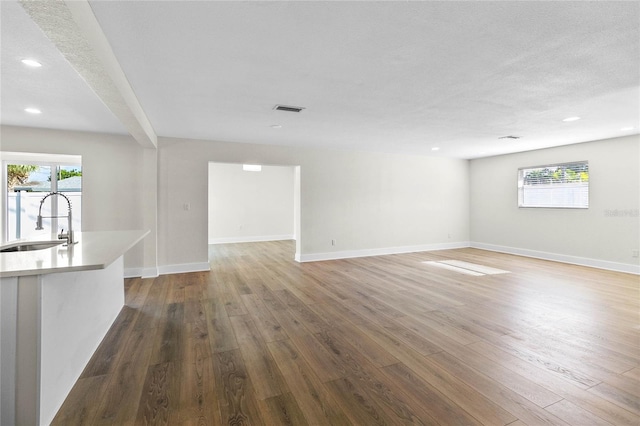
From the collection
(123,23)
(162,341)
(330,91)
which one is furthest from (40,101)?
→ (330,91)

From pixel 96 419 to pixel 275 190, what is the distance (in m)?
8.44

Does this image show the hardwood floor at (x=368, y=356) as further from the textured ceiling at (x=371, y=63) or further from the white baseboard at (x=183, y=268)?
the textured ceiling at (x=371, y=63)

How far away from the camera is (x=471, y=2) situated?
1.73 metres

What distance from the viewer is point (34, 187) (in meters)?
5.00

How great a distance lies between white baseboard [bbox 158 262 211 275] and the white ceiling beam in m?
3.08

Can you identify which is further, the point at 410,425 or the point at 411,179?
the point at 411,179

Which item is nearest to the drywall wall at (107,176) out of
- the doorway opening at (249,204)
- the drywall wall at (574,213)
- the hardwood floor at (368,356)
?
the hardwood floor at (368,356)

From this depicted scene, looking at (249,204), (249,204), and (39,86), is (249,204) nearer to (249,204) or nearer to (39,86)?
(249,204)

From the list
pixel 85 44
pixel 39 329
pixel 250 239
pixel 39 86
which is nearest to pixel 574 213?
pixel 85 44

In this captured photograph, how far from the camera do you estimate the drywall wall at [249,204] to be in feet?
29.8

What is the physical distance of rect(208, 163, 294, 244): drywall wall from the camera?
29.8 feet

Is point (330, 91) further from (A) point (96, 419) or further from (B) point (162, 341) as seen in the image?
(A) point (96, 419)


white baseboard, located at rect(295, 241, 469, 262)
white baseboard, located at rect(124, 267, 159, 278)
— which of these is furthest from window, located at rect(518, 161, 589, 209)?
white baseboard, located at rect(124, 267, 159, 278)

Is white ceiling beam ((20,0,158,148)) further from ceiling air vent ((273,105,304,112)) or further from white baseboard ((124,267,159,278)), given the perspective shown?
white baseboard ((124,267,159,278))
